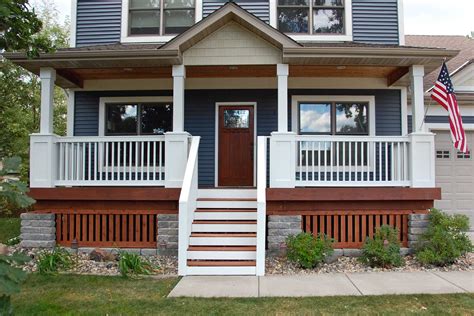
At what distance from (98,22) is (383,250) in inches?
320

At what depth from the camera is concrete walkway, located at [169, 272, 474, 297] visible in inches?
195

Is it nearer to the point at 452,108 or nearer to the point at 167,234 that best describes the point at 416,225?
the point at 452,108

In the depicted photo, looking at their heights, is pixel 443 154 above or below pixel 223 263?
above

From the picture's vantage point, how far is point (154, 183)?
7.13 meters

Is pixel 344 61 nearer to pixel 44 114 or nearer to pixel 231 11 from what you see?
pixel 231 11

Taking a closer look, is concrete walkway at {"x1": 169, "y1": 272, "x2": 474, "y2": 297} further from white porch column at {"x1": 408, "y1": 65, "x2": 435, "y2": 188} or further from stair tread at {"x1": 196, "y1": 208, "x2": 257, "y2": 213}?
white porch column at {"x1": 408, "y1": 65, "x2": 435, "y2": 188}

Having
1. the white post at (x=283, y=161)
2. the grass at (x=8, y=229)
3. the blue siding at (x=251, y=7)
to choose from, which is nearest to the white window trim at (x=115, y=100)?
the blue siding at (x=251, y=7)

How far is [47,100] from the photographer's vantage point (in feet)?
24.1

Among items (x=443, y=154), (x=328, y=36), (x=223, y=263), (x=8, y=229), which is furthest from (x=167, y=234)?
(x=443, y=154)

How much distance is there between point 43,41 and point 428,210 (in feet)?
22.4

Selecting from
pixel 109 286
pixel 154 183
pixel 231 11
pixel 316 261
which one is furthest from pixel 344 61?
pixel 109 286

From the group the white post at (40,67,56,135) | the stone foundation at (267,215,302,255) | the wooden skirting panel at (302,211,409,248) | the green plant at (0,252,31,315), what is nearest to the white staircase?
the stone foundation at (267,215,302,255)

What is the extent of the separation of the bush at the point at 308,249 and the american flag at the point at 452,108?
9.39 ft

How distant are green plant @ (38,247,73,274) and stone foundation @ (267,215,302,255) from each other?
3.38 meters
